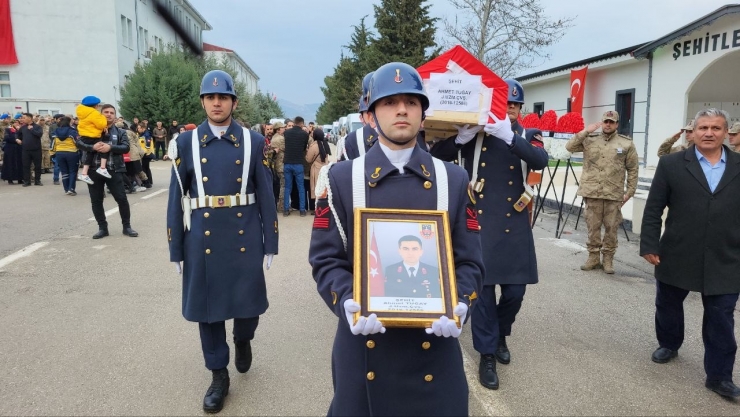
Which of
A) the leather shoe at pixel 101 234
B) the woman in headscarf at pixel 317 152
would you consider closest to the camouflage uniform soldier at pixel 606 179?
the woman in headscarf at pixel 317 152

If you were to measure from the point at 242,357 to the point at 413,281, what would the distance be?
2.60m

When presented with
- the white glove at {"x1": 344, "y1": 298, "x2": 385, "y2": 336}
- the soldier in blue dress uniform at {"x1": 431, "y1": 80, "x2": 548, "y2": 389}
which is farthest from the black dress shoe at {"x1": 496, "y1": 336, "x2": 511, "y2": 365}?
the white glove at {"x1": 344, "y1": 298, "x2": 385, "y2": 336}

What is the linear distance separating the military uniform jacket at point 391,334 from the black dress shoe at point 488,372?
6.16 ft

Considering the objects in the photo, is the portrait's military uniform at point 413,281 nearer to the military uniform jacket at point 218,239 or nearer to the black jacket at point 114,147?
the military uniform jacket at point 218,239

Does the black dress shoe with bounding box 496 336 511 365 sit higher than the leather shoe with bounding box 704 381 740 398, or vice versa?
the black dress shoe with bounding box 496 336 511 365

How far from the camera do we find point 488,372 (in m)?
3.96

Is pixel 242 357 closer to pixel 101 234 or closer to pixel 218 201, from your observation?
pixel 218 201

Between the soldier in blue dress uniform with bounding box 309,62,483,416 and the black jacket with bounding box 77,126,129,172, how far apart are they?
7.85m

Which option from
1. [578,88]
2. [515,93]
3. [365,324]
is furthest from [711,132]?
[578,88]

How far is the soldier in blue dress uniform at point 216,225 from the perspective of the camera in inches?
143

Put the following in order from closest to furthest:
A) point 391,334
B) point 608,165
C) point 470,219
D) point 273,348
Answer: point 391,334 → point 470,219 → point 273,348 → point 608,165

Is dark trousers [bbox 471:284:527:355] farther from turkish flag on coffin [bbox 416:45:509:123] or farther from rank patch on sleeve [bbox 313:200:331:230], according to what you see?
rank patch on sleeve [bbox 313:200:331:230]

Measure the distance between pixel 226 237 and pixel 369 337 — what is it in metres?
1.92

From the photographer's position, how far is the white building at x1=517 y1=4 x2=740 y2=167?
13.3 metres
